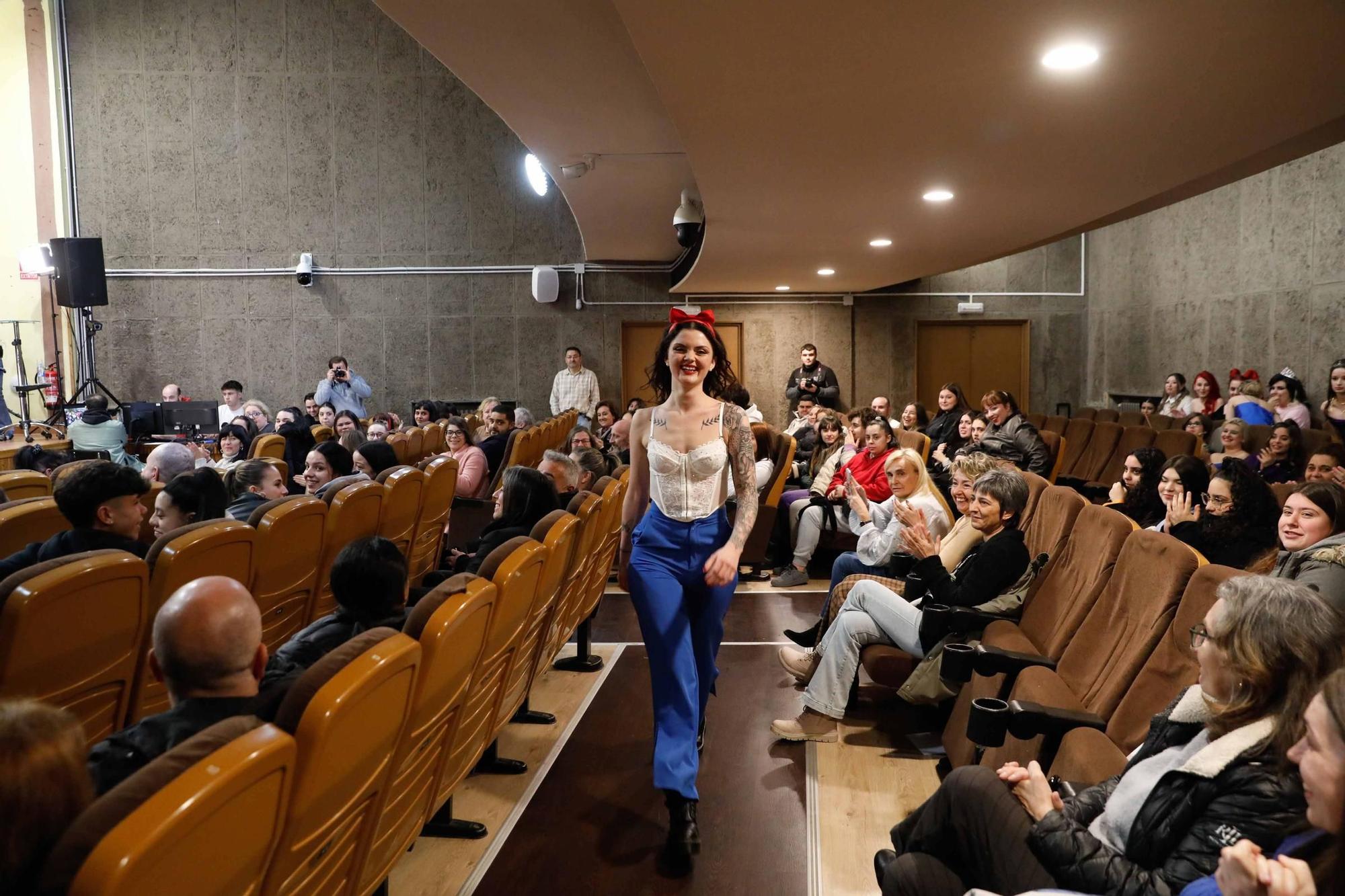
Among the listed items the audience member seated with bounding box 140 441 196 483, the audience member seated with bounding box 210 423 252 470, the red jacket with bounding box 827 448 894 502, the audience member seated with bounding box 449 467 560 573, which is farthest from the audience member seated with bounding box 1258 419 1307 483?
the audience member seated with bounding box 210 423 252 470

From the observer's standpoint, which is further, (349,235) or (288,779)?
(349,235)

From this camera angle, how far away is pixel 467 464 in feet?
19.1

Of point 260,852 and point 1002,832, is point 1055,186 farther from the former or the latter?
point 260,852

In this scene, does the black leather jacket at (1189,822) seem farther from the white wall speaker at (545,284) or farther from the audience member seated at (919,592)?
the white wall speaker at (545,284)

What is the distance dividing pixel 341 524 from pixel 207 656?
1756 millimetres

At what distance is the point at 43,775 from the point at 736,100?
9.25ft

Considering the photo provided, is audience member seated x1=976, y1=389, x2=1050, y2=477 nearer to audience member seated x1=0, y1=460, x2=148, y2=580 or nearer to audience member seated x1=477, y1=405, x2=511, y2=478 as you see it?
audience member seated x1=477, y1=405, x2=511, y2=478

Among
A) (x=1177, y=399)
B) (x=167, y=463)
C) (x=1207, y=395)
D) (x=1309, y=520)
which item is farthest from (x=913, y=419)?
(x=167, y=463)

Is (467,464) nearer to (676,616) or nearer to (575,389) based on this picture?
(676,616)

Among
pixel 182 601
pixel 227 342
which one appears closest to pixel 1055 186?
pixel 182 601

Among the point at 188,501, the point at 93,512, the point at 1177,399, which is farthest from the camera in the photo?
the point at 1177,399

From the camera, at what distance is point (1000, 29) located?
2.52 m

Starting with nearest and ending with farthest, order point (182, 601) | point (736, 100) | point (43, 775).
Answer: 1. point (43, 775)
2. point (182, 601)
3. point (736, 100)

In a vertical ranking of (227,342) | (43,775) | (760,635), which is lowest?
(760,635)
